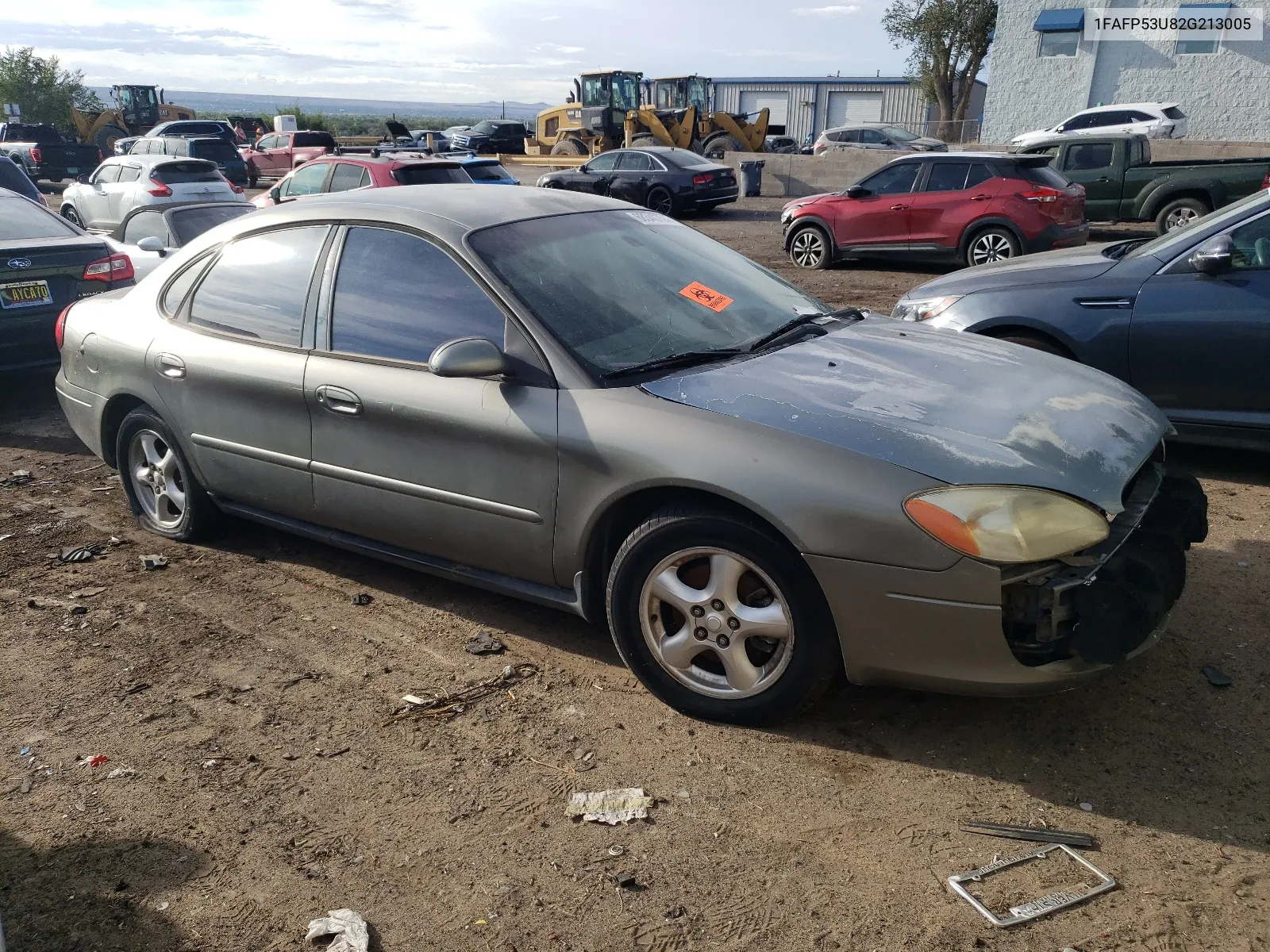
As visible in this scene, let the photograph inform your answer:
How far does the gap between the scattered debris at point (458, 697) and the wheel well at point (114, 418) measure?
237cm

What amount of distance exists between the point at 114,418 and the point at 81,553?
688mm

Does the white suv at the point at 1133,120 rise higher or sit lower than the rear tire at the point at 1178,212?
higher

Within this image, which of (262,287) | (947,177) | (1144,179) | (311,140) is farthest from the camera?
(311,140)

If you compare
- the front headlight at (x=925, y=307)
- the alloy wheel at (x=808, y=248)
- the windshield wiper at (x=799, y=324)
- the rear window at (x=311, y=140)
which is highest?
→ the rear window at (x=311, y=140)

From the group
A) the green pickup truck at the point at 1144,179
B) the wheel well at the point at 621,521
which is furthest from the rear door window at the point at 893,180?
the wheel well at the point at 621,521

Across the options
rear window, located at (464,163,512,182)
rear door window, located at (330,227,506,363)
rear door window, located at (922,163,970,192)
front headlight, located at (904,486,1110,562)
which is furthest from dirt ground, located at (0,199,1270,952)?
rear window, located at (464,163,512,182)

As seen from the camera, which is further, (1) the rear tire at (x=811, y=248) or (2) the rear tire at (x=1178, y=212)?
(2) the rear tire at (x=1178, y=212)

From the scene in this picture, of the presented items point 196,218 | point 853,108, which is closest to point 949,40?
point 853,108

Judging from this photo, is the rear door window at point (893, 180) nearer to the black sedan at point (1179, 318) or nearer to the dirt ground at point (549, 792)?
the black sedan at point (1179, 318)

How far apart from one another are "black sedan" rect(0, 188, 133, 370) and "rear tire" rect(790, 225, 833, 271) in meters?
9.24

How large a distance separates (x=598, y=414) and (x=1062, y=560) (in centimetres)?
149

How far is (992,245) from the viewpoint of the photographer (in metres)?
13.0

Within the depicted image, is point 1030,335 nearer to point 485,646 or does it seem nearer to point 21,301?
point 485,646

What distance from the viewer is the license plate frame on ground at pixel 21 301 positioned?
7.39m
